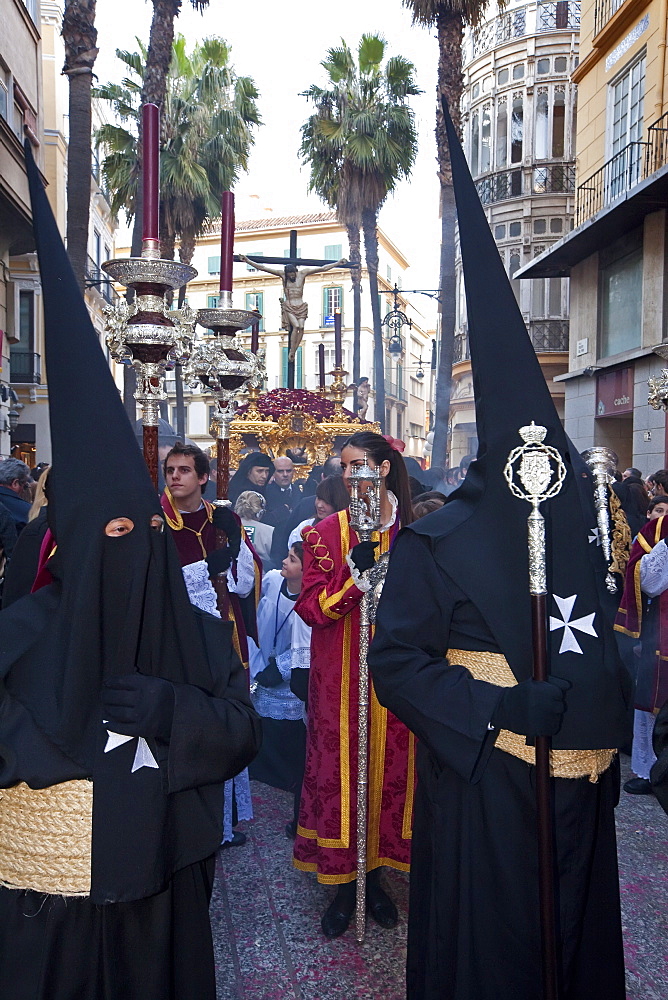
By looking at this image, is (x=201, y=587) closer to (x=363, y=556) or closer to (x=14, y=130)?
(x=363, y=556)

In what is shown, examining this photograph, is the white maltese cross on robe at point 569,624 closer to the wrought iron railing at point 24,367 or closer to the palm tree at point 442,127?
the palm tree at point 442,127

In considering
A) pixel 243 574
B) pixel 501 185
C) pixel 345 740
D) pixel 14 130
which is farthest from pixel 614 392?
pixel 345 740

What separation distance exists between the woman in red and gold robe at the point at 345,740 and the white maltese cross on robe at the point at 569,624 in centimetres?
125

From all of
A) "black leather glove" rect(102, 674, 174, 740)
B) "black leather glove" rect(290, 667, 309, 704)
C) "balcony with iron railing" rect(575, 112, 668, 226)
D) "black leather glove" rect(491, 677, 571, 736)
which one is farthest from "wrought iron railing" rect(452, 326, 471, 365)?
"black leather glove" rect(102, 674, 174, 740)

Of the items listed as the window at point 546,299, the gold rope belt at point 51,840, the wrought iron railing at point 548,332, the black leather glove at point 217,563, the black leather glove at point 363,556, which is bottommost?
the gold rope belt at point 51,840

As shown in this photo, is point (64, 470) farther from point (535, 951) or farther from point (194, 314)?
point (535, 951)

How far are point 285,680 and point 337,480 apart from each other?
5.10ft

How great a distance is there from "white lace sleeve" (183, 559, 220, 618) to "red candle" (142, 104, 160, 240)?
172 centimetres

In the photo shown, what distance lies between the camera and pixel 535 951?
7.68 feet

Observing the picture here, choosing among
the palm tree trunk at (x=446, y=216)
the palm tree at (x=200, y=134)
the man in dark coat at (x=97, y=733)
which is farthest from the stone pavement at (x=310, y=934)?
the palm tree at (x=200, y=134)

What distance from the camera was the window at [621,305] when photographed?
1473cm

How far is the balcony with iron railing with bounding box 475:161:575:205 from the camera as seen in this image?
966 inches

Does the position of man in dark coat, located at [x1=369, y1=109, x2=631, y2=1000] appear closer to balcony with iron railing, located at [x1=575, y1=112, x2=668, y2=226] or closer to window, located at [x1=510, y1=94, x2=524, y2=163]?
balcony with iron railing, located at [x1=575, y1=112, x2=668, y2=226]

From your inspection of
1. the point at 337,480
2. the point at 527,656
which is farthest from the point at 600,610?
the point at 337,480
